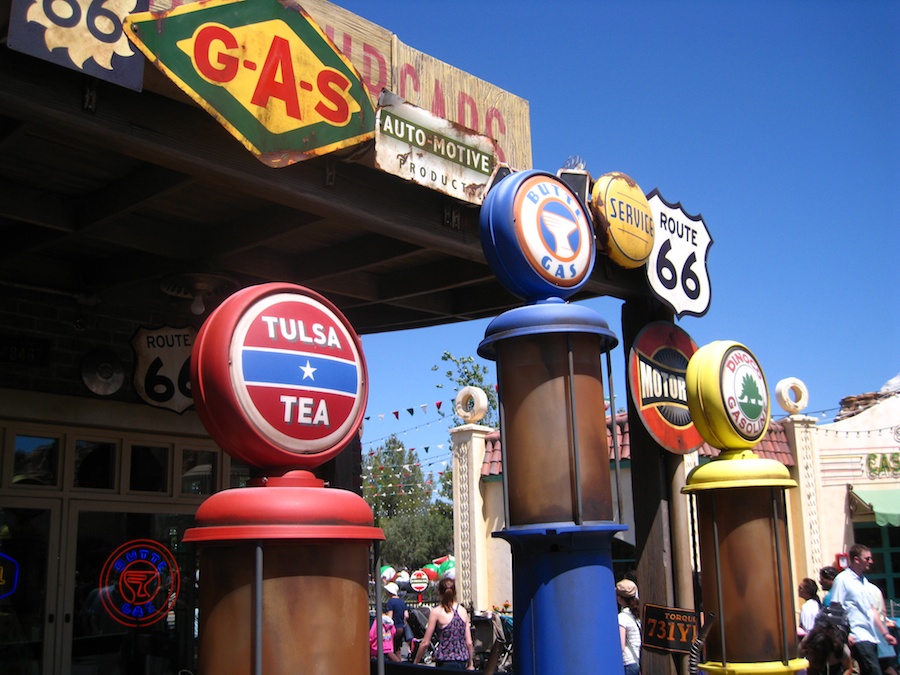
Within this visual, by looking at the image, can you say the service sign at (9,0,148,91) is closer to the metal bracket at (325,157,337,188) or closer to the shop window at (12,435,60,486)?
the metal bracket at (325,157,337,188)

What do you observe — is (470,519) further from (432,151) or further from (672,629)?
(432,151)

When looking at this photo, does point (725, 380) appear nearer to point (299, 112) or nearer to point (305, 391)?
point (299, 112)

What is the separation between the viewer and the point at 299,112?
4.14 metres

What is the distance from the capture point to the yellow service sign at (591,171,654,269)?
5891 mm

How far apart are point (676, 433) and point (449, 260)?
6.57ft

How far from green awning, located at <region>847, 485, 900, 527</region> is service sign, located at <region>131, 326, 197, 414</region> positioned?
49.4 ft

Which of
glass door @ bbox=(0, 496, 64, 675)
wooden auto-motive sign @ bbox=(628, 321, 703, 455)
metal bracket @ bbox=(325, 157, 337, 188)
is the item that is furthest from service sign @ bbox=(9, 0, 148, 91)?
wooden auto-motive sign @ bbox=(628, 321, 703, 455)

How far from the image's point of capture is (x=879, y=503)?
1769 cm

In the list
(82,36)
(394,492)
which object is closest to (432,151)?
(82,36)

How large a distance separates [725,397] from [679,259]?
5.37 feet

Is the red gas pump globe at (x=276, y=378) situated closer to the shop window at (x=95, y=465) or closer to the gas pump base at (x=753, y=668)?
the gas pump base at (x=753, y=668)

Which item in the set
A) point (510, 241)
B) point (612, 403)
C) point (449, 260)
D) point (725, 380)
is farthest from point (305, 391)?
point (449, 260)

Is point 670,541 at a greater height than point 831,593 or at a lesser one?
greater

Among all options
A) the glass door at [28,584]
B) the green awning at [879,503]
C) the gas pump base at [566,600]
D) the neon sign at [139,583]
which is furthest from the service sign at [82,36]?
the green awning at [879,503]
